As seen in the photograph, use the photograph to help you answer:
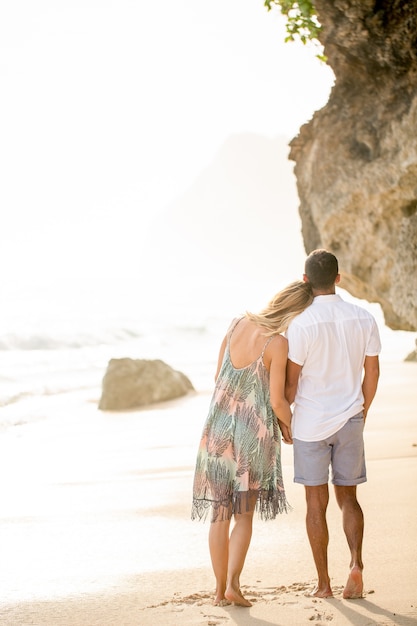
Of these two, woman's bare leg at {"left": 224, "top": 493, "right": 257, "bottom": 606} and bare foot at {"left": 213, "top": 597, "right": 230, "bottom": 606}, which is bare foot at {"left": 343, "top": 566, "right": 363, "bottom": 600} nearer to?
woman's bare leg at {"left": 224, "top": 493, "right": 257, "bottom": 606}

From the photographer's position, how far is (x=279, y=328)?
4.44 m

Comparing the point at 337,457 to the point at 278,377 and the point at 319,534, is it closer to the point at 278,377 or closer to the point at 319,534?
the point at 319,534

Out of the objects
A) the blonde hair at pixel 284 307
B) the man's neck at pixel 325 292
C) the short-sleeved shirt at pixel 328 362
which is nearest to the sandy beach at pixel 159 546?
the short-sleeved shirt at pixel 328 362

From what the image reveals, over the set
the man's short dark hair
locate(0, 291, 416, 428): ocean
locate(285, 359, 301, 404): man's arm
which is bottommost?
locate(0, 291, 416, 428): ocean

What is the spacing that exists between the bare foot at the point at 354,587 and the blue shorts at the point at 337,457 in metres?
0.49

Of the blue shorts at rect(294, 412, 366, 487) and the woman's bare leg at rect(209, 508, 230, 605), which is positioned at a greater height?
the blue shorts at rect(294, 412, 366, 487)

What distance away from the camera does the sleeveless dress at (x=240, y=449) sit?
175 inches

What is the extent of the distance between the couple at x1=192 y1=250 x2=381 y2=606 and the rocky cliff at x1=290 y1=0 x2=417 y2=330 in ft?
9.08

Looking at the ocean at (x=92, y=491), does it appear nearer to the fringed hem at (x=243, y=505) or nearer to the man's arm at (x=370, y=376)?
the fringed hem at (x=243, y=505)

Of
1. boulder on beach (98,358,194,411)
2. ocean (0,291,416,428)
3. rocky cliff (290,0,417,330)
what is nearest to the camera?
rocky cliff (290,0,417,330)

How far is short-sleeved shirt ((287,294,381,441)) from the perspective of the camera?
4336 millimetres

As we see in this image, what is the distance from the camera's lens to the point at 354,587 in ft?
13.7

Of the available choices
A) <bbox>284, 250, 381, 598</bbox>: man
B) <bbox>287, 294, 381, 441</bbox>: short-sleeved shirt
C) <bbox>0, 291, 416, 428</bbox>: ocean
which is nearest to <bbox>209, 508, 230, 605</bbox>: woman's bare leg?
<bbox>284, 250, 381, 598</bbox>: man

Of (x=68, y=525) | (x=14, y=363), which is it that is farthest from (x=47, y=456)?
(x=14, y=363)
